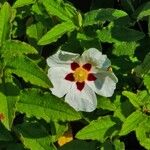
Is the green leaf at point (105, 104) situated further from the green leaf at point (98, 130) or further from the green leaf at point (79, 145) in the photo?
the green leaf at point (79, 145)

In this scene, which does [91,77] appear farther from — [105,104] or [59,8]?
[59,8]

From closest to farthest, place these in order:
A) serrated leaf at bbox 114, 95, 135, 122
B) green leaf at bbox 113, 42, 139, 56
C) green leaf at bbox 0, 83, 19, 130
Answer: green leaf at bbox 0, 83, 19, 130 → serrated leaf at bbox 114, 95, 135, 122 → green leaf at bbox 113, 42, 139, 56

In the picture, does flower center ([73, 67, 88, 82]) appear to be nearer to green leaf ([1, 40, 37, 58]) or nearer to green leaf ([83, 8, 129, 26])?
green leaf ([83, 8, 129, 26])

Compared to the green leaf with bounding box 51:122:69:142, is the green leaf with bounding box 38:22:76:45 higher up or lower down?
higher up

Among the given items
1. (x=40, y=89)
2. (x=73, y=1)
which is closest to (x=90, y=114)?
(x=40, y=89)

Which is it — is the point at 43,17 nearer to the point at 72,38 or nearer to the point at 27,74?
the point at 72,38

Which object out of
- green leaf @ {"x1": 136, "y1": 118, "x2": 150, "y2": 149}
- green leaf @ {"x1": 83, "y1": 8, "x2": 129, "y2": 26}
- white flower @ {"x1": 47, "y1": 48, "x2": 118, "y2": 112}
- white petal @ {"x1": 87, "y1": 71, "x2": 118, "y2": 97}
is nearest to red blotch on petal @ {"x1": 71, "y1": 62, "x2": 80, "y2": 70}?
white flower @ {"x1": 47, "y1": 48, "x2": 118, "y2": 112}
